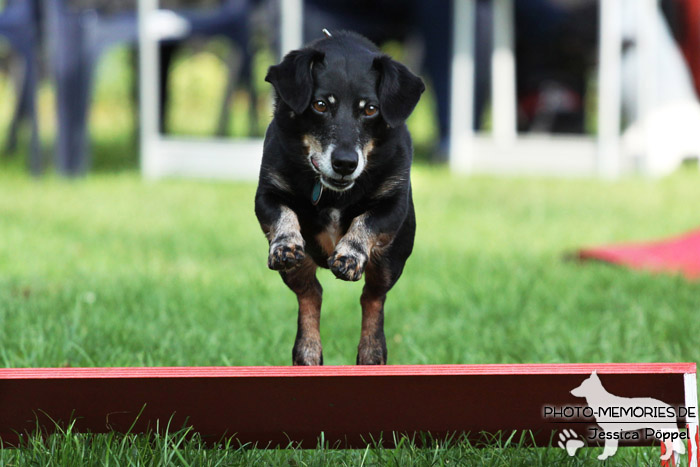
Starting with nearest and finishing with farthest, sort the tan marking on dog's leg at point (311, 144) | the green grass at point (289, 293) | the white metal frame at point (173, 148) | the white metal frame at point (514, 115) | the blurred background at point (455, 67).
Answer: the tan marking on dog's leg at point (311, 144)
the green grass at point (289, 293)
the blurred background at point (455, 67)
the white metal frame at point (173, 148)
the white metal frame at point (514, 115)

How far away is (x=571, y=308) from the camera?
4.62m

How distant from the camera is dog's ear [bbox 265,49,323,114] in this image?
153cm

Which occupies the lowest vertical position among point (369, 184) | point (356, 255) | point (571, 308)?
point (571, 308)

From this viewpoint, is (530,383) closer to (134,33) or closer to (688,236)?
(688,236)

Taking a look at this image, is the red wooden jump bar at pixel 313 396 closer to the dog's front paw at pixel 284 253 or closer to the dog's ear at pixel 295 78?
the dog's front paw at pixel 284 253

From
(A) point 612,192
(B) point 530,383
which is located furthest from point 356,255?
(A) point 612,192

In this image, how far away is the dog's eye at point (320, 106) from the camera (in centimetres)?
159

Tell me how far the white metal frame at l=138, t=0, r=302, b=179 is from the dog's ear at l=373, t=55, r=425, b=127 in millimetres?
8608

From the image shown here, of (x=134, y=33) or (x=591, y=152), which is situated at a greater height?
(x=134, y=33)

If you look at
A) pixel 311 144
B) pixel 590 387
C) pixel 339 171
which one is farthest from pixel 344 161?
pixel 590 387

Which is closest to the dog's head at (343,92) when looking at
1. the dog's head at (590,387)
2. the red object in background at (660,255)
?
the dog's head at (590,387)

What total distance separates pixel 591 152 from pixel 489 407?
373 inches

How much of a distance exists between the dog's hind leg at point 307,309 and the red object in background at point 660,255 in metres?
3.90

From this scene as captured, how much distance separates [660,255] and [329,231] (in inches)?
170
